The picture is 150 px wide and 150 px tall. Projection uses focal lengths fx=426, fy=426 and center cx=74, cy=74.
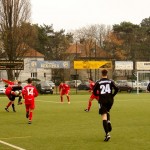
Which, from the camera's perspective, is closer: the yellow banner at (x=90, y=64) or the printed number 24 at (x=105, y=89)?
the printed number 24 at (x=105, y=89)

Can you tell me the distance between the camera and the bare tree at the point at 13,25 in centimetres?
5612

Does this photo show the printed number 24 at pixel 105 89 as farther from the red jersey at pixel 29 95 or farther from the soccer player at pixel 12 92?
the soccer player at pixel 12 92

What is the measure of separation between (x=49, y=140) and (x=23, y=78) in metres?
77.0

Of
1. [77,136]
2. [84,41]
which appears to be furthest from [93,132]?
[84,41]

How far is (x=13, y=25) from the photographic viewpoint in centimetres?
5662

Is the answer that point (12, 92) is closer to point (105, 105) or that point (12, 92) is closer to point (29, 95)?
point (29, 95)

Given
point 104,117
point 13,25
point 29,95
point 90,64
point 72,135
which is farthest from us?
point 13,25

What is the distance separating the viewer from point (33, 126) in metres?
15.7

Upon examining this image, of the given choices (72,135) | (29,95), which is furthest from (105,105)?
(29,95)

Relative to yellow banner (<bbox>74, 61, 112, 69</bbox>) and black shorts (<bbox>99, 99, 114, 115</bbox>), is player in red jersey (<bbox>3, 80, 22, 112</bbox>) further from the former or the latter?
yellow banner (<bbox>74, 61, 112, 69</bbox>)

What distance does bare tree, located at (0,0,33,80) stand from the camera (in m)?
56.1

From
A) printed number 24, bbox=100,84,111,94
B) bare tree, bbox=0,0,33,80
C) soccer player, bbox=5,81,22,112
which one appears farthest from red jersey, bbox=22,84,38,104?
bare tree, bbox=0,0,33,80

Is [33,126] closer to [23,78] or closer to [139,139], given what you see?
[139,139]

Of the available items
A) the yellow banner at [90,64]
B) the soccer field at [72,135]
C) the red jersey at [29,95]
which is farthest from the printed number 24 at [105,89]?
the yellow banner at [90,64]
